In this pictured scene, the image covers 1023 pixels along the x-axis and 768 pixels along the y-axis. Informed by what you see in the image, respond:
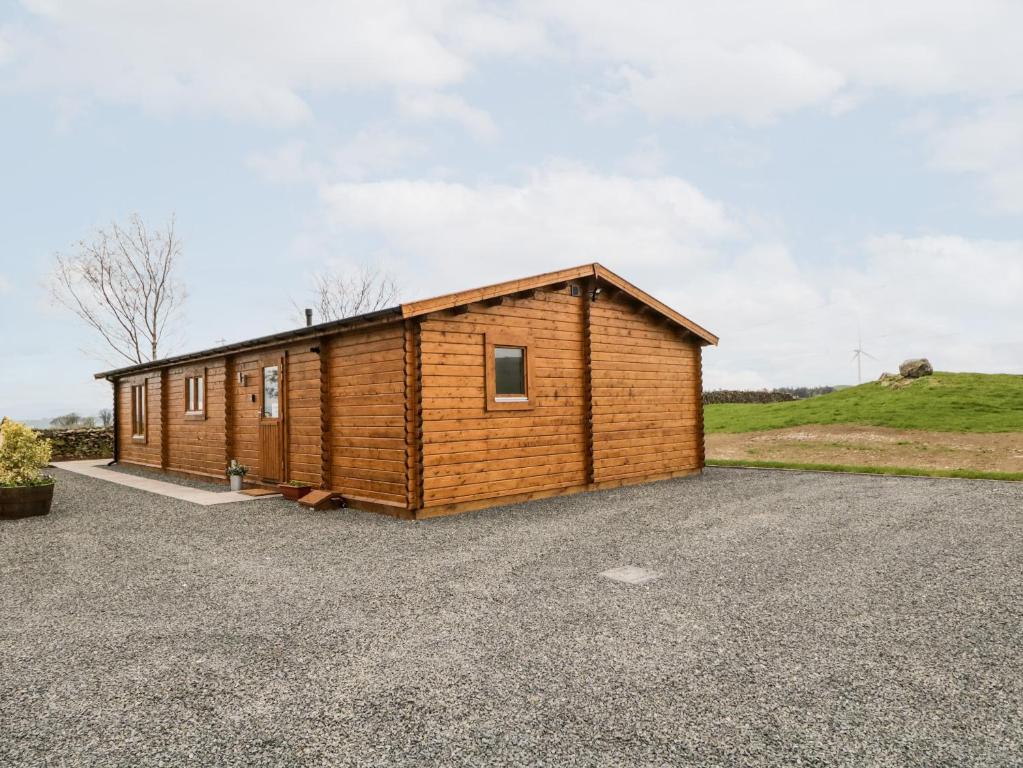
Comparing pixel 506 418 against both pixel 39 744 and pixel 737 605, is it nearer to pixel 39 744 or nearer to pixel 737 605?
pixel 737 605

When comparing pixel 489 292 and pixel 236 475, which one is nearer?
pixel 489 292

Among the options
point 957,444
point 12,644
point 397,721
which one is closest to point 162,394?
point 12,644

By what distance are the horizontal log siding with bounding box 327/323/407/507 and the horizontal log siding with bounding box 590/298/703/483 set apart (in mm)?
4461

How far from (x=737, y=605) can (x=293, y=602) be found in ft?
12.8

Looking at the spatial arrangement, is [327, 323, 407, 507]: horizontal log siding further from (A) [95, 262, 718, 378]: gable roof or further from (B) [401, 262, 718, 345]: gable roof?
(B) [401, 262, 718, 345]: gable roof

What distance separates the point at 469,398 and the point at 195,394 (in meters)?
10.00

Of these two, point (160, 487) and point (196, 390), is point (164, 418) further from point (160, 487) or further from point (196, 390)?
point (160, 487)

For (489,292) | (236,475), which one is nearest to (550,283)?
(489,292)

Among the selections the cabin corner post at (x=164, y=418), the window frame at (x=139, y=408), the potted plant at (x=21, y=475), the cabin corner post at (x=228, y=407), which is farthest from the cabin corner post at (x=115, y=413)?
the potted plant at (x=21, y=475)

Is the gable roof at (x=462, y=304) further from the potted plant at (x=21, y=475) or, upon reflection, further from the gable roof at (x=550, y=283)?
the potted plant at (x=21, y=475)

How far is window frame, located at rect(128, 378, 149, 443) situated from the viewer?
19297mm

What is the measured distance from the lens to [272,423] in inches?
524

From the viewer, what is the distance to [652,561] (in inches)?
268

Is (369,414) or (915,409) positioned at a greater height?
(369,414)
